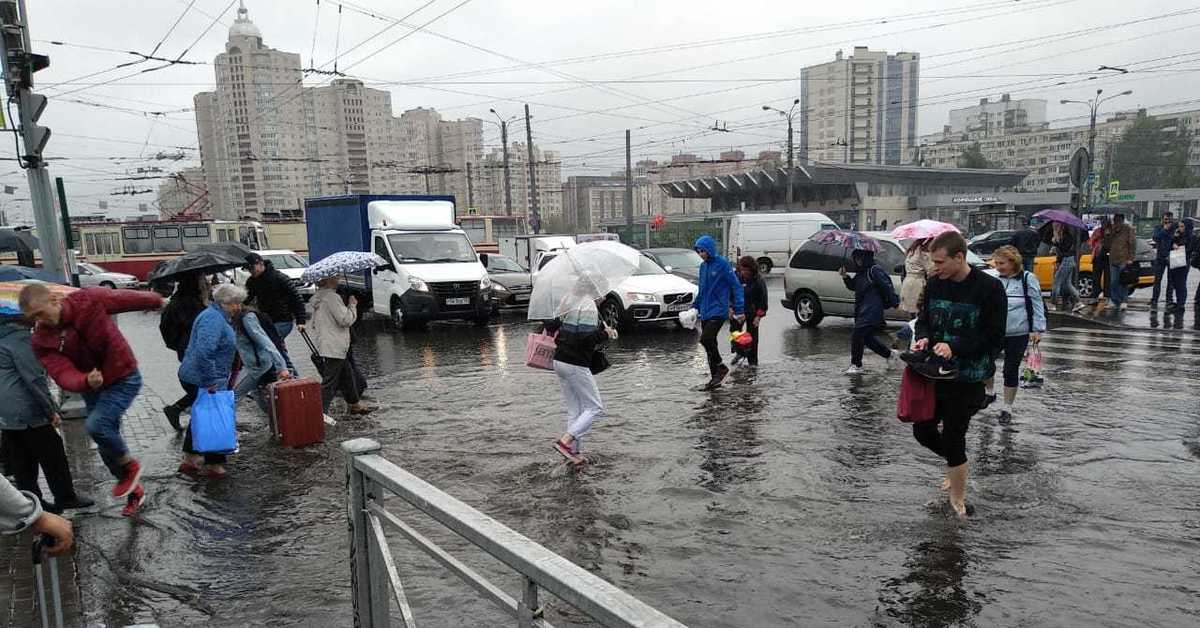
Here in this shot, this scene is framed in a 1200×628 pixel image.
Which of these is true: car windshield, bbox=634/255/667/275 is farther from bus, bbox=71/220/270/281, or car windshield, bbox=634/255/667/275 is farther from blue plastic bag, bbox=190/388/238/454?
bus, bbox=71/220/270/281

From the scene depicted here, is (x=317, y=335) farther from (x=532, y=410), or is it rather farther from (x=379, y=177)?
(x=379, y=177)

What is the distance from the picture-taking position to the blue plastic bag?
238 inches

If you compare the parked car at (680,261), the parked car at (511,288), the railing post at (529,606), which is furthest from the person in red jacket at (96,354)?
the parked car at (680,261)

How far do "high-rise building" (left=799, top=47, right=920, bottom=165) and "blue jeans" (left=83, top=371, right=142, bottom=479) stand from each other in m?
45.4

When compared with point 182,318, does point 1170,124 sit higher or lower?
higher

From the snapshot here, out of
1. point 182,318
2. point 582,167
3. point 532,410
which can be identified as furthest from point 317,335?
point 582,167

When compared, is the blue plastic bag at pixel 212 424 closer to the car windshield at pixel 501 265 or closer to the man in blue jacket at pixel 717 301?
the man in blue jacket at pixel 717 301

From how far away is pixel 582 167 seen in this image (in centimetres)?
4391

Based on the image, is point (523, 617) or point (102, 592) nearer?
point (523, 617)

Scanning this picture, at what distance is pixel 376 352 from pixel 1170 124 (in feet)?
324

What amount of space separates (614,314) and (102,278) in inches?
924

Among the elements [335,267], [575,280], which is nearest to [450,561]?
[575,280]

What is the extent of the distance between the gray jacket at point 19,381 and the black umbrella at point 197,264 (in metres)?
1.87

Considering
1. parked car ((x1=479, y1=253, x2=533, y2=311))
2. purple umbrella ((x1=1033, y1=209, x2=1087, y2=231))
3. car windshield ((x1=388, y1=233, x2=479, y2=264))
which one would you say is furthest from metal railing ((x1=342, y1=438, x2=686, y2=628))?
parked car ((x1=479, y1=253, x2=533, y2=311))
